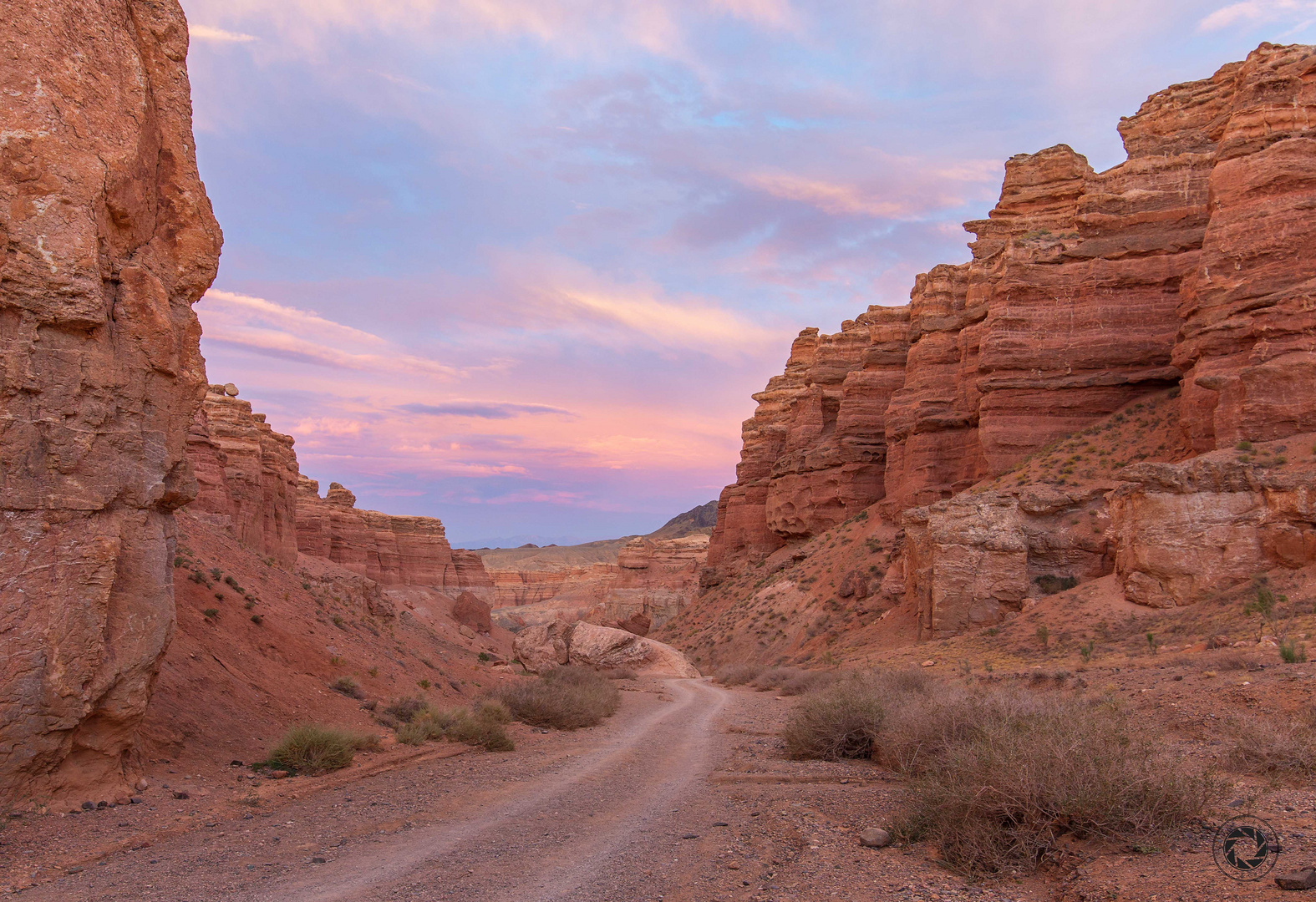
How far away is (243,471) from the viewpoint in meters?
43.0

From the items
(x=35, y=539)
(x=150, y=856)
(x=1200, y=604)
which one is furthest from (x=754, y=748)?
(x=1200, y=604)

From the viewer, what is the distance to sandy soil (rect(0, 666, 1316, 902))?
572 cm

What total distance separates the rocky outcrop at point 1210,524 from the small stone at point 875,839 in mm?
17833

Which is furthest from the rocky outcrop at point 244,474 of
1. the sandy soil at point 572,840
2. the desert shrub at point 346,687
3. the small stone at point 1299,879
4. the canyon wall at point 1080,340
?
the small stone at point 1299,879

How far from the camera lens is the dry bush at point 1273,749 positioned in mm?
6848

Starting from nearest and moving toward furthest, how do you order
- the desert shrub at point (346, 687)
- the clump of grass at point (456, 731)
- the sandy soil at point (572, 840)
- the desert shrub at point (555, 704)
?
the sandy soil at point (572, 840)
the clump of grass at point (456, 731)
the desert shrub at point (346, 687)
the desert shrub at point (555, 704)

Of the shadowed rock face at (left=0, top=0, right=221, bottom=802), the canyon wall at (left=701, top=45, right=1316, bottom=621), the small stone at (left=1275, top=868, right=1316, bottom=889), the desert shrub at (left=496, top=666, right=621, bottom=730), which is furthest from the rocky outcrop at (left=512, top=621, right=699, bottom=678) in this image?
the small stone at (left=1275, top=868, right=1316, bottom=889)

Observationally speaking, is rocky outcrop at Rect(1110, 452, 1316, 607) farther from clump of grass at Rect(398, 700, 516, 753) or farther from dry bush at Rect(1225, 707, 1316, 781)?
clump of grass at Rect(398, 700, 516, 753)

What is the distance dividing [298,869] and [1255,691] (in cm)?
1086

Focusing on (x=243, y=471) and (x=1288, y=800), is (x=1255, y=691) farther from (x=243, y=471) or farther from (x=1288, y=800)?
(x=243, y=471)

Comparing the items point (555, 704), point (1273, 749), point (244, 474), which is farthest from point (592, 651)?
point (244, 474)

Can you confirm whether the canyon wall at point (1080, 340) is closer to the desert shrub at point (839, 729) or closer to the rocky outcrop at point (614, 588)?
the desert shrub at point (839, 729)

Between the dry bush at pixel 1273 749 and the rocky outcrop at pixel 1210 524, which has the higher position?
the rocky outcrop at pixel 1210 524

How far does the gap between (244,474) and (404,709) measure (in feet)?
110
